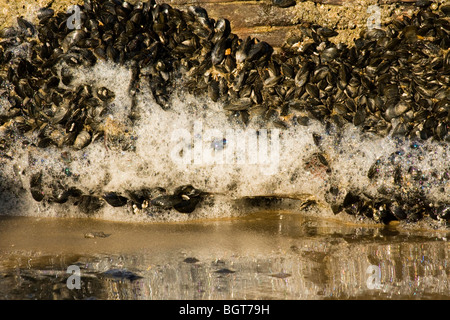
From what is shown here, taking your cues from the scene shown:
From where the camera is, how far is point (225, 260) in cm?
296

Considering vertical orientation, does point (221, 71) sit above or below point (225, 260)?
above

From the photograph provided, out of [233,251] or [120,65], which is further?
[120,65]

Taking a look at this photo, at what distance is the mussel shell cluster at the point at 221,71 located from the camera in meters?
3.67

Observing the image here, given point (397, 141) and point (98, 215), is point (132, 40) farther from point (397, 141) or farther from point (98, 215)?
point (397, 141)

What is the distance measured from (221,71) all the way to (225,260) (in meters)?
1.55

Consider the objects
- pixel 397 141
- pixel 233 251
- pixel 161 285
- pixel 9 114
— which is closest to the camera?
pixel 161 285

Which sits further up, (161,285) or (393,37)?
(393,37)

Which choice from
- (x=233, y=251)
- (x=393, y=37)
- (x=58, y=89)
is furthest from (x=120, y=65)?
(x=393, y=37)

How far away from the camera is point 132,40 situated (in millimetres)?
3857

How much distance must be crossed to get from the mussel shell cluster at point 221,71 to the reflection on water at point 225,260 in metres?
0.38

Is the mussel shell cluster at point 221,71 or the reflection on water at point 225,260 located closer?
the reflection on water at point 225,260

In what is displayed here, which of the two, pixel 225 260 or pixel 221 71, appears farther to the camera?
pixel 221 71

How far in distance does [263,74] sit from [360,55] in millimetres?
741

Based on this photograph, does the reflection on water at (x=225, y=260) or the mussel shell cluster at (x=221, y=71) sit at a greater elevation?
the mussel shell cluster at (x=221, y=71)
